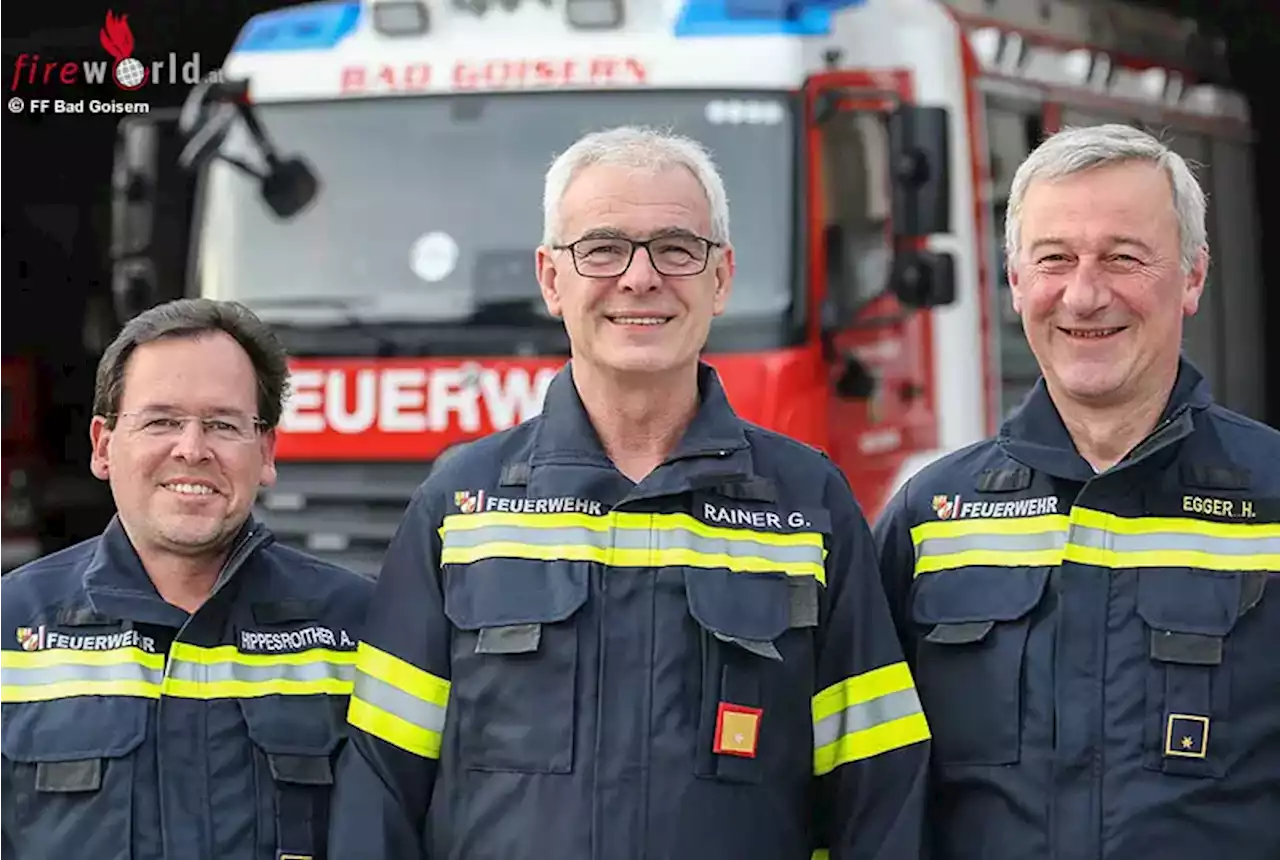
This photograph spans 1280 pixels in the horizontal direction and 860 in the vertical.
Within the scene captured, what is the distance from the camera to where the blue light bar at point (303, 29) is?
6.74m

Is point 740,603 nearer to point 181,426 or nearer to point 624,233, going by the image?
point 624,233

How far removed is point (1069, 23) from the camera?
26.8 feet

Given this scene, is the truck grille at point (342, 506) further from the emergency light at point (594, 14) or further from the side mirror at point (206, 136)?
the emergency light at point (594, 14)

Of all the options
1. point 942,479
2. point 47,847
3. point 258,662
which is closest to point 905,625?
point 942,479

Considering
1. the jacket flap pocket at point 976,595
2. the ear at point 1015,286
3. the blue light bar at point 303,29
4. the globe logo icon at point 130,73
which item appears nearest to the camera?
the jacket flap pocket at point 976,595

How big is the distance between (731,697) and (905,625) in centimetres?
41

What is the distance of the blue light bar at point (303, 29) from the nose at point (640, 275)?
4.34 m

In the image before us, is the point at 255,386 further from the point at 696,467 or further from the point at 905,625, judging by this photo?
the point at 905,625

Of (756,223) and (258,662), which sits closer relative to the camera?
(258,662)

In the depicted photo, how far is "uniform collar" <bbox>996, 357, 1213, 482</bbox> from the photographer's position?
2.76 metres

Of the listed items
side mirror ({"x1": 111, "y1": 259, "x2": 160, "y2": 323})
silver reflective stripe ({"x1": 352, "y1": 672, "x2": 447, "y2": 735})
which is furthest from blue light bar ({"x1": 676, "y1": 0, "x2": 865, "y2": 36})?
silver reflective stripe ({"x1": 352, "y1": 672, "x2": 447, "y2": 735})

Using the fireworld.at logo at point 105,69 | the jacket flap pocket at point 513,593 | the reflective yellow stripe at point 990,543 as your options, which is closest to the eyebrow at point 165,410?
the jacket flap pocket at point 513,593

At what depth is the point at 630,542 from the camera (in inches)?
103

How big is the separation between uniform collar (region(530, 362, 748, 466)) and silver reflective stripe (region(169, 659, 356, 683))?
1.46 feet
